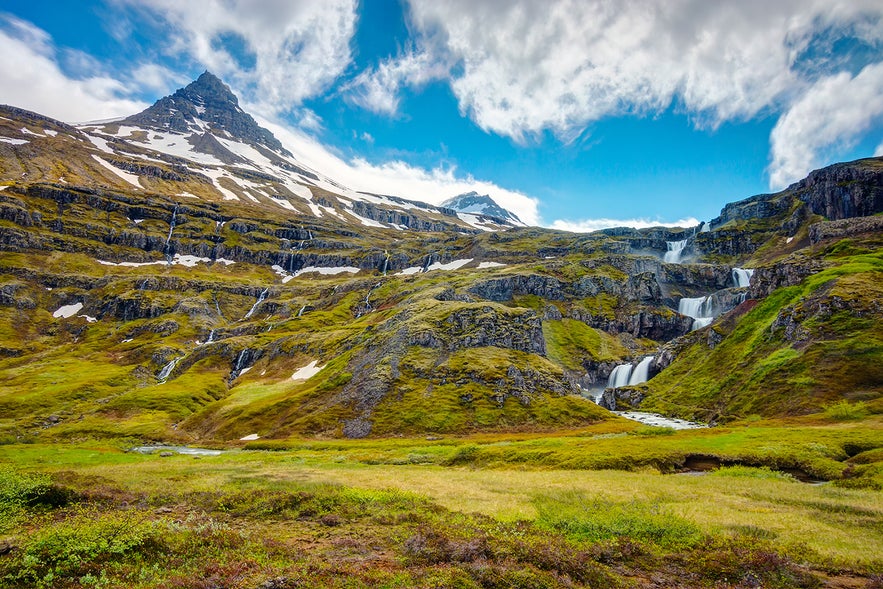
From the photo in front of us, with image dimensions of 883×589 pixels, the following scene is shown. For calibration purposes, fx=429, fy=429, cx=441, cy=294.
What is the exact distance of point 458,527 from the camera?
2162 centimetres

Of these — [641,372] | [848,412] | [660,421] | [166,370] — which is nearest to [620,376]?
[641,372]

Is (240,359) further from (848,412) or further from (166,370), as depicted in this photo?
(848,412)

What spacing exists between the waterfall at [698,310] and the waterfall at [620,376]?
1601 inches

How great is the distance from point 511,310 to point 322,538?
111 meters

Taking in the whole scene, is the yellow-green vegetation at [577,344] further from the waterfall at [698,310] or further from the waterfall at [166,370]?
the waterfall at [166,370]

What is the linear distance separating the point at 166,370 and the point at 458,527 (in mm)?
173294

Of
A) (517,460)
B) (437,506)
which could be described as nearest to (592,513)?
(437,506)

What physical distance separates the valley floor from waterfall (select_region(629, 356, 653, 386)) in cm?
10001

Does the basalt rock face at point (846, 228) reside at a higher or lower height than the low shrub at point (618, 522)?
higher

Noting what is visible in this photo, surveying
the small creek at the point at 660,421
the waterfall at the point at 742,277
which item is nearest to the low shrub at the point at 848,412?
the small creek at the point at 660,421

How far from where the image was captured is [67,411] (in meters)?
117

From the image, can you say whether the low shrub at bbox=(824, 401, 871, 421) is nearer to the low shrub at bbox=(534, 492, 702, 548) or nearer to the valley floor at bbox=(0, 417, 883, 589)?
the valley floor at bbox=(0, 417, 883, 589)

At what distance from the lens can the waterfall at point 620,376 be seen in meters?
146

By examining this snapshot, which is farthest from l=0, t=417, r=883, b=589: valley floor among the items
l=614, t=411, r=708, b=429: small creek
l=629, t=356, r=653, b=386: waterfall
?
l=629, t=356, r=653, b=386: waterfall
